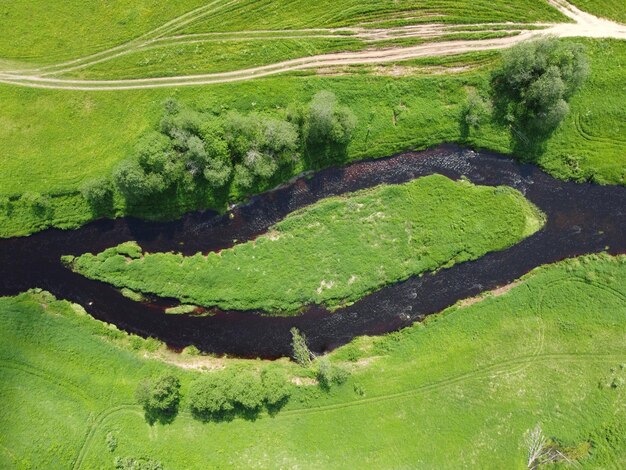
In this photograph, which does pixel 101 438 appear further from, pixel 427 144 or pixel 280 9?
pixel 280 9

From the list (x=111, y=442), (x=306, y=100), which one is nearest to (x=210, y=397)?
(x=111, y=442)

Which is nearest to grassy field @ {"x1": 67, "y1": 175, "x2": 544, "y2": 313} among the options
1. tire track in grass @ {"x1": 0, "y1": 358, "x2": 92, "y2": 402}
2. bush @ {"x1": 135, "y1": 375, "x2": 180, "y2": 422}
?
bush @ {"x1": 135, "y1": 375, "x2": 180, "y2": 422}

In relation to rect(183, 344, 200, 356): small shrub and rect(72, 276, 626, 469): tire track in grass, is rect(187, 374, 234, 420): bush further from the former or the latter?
rect(183, 344, 200, 356): small shrub

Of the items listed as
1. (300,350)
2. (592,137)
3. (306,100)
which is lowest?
(300,350)

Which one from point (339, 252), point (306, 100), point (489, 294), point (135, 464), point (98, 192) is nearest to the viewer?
point (98, 192)

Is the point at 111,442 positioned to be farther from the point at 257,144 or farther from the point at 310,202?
the point at 257,144

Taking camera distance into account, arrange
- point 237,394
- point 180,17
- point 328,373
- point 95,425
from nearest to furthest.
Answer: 1. point 237,394
2. point 328,373
3. point 95,425
4. point 180,17

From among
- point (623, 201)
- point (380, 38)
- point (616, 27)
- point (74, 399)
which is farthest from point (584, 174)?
point (74, 399)
